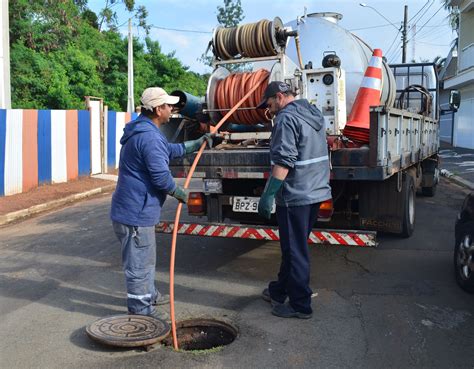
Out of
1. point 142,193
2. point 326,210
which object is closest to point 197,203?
point 326,210

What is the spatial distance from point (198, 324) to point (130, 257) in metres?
0.82

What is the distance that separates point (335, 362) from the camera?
3.70 meters

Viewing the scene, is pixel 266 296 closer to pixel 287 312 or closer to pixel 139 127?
pixel 287 312

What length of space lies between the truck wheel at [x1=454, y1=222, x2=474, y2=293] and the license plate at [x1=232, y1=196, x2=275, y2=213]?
214 centimetres

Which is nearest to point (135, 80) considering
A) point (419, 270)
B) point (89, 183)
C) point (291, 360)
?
point (89, 183)

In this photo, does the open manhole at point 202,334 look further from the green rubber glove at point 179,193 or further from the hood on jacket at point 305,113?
the hood on jacket at point 305,113

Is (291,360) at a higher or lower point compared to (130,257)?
lower

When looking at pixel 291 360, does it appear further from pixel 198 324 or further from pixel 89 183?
pixel 89 183

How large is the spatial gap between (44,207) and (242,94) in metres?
6.28

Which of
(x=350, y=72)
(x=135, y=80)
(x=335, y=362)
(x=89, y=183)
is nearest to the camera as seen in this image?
(x=335, y=362)

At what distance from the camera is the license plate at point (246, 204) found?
5652 mm

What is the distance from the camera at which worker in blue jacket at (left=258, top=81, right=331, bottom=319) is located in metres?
4.31

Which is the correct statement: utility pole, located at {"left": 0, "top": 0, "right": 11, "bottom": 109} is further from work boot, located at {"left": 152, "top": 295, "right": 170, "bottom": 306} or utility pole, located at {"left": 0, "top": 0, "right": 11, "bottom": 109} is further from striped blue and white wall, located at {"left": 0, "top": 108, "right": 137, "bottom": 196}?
work boot, located at {"left": 152, "top": 295, "right": 170, "bottom": 306}

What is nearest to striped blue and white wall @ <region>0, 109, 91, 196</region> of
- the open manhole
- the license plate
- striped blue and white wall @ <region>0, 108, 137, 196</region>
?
striped blue and white wall @ <region>0, 108, 137, 196</region>
